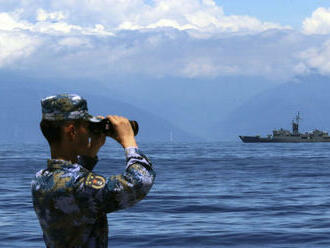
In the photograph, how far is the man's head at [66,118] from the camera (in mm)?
4062

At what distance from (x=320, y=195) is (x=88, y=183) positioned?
27.0 m

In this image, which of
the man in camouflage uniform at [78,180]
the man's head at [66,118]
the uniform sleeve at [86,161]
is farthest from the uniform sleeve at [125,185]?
the man's head at [66,118]

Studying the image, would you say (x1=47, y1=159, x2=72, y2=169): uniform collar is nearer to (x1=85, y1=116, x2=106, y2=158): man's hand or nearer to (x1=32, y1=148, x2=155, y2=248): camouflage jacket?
(x1=32, y1=148, x2=155, y2=248): camouflage jacket

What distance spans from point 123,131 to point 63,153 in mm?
385

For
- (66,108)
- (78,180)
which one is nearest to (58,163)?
(78,180)

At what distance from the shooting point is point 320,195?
2995 centimetres

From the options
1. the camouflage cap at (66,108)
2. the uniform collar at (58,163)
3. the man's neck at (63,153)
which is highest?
the camouflage cap at (66,108)

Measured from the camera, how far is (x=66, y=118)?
4066 millimetres

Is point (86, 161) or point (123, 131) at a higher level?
point (123, 131)

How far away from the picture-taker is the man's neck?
414cm

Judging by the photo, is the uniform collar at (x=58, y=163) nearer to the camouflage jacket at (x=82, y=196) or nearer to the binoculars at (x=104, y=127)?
the camouflage jacket at (x=82, y=196)

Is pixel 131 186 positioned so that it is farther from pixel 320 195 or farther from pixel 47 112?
pixel 320 195

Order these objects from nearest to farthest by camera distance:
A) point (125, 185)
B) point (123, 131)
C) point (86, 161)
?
point (125, 185) → point (123, 131) → point (86, 161)

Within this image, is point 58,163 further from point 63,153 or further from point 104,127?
point 104,127
